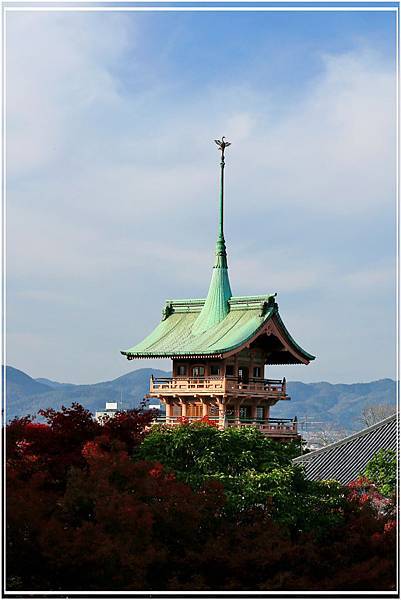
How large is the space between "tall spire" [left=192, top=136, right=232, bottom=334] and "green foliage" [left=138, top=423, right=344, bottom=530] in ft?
47.3

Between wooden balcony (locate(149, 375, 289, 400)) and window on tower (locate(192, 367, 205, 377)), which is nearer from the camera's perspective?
wooden balcony (locate(149, 375, 289, 400))

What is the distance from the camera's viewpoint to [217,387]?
29.2 m

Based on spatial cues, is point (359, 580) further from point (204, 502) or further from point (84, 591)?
point (84, 591)

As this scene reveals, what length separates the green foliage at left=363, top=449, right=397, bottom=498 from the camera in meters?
17.2

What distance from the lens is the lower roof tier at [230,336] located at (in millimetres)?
29344

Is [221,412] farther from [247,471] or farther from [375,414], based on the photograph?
[375,414]

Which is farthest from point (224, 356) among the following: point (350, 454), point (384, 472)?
point (384, 472)

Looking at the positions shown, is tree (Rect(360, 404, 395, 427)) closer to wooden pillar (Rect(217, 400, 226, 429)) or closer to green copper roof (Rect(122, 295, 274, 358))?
green copper roof (Rect(122, 295, 274, 358))

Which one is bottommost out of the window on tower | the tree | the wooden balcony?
the tree

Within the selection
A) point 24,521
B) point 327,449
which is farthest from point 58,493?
point 327,449

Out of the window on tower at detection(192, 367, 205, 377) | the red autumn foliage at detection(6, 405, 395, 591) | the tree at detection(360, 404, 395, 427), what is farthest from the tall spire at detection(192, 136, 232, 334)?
the tree at detection(360, 404, 395, 427)

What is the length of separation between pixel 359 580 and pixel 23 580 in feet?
15.5

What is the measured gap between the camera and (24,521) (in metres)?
12.2

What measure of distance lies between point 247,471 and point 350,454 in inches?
293
